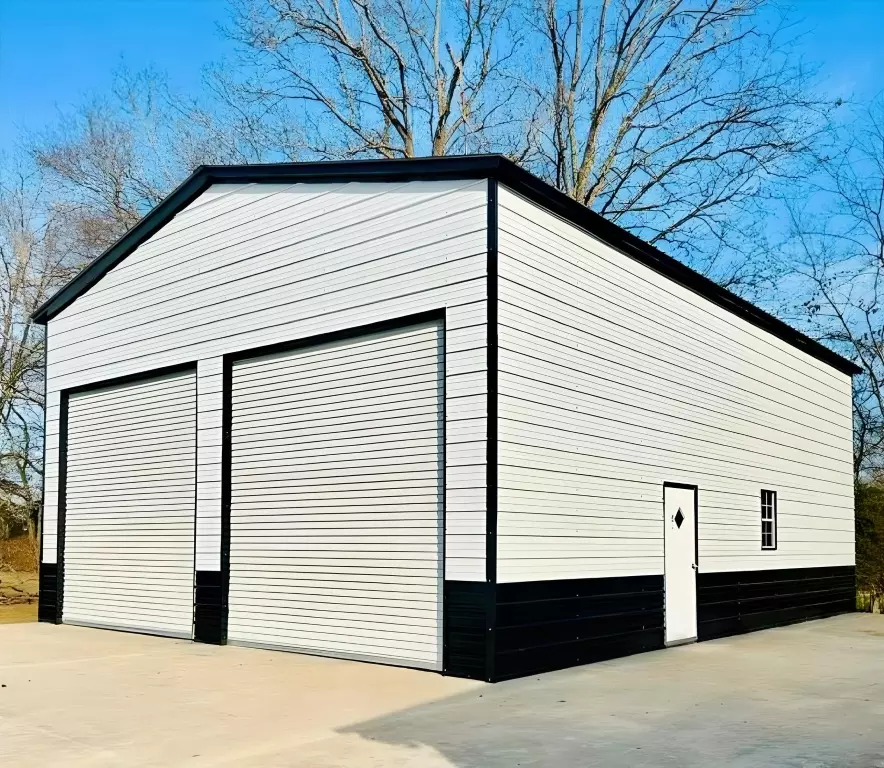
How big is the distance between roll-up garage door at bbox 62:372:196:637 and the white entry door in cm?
593

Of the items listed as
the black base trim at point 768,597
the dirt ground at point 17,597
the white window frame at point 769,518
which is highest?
the white window frame at point 769,518

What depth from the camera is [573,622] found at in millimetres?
10008

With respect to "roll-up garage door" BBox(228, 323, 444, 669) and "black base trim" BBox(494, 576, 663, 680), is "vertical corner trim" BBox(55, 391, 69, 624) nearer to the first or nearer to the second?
"roll-up garage door" BBox(228, 323, 444, 669)

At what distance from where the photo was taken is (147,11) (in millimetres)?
18688

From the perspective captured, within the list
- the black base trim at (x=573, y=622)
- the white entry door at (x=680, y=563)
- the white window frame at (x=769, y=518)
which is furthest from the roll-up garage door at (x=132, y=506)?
the white window frame at (x=769, y=518)

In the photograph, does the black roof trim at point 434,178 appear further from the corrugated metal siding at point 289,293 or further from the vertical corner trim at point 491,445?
the vertical corner trim at point 491,445

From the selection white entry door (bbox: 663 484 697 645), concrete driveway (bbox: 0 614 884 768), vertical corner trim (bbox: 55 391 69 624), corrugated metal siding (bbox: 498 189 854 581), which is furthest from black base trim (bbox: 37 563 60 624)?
white entry door (bbox: 663 484 697 645)

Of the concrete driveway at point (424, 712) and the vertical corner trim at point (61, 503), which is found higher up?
the vertical corner trim at point (61, 503)

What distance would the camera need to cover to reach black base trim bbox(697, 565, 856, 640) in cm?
1295

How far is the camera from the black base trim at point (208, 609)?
464 inches

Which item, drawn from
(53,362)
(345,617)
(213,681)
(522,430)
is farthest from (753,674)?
(53,362)

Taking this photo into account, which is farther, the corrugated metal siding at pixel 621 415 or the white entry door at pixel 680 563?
the white entry door at pixel 680 563

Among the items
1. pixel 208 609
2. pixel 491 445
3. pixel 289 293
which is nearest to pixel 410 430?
pixel 491 445

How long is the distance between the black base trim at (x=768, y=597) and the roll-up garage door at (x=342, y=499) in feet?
15.4
